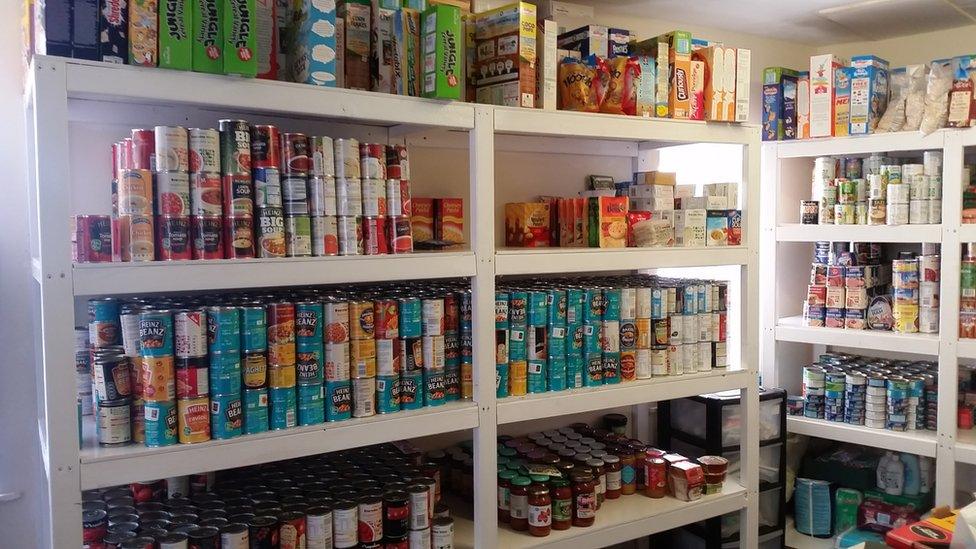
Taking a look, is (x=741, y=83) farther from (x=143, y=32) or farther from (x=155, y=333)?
(x=155, y=333)

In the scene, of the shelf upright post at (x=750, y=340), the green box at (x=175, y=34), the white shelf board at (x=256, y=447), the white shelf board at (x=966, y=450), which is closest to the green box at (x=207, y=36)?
the green box at (x=175, y=34)

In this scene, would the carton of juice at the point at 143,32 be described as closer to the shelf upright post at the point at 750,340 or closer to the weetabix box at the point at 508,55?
the weetabix box at the point at 508,55

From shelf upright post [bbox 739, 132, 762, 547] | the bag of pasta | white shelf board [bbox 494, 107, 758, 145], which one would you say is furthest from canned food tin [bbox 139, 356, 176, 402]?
shelf upright post [bbox 739, 132, 762, 547]

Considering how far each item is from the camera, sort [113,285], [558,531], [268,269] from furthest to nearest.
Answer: [558,531]
[268,269]
[113,285]

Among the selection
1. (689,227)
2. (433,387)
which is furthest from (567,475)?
(689,227)

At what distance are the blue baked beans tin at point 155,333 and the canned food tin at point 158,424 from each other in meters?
0.13

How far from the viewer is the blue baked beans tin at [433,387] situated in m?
2.16

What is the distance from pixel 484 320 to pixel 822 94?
212cm

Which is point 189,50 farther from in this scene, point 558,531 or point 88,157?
point 558,531

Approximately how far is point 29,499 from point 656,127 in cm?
231

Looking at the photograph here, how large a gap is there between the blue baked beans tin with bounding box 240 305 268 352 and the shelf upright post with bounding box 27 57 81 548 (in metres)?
0.38

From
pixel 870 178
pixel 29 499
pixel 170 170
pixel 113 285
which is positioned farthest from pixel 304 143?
pixel 870 178

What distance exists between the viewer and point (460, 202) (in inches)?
95.0

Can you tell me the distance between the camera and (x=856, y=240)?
10.8ft
